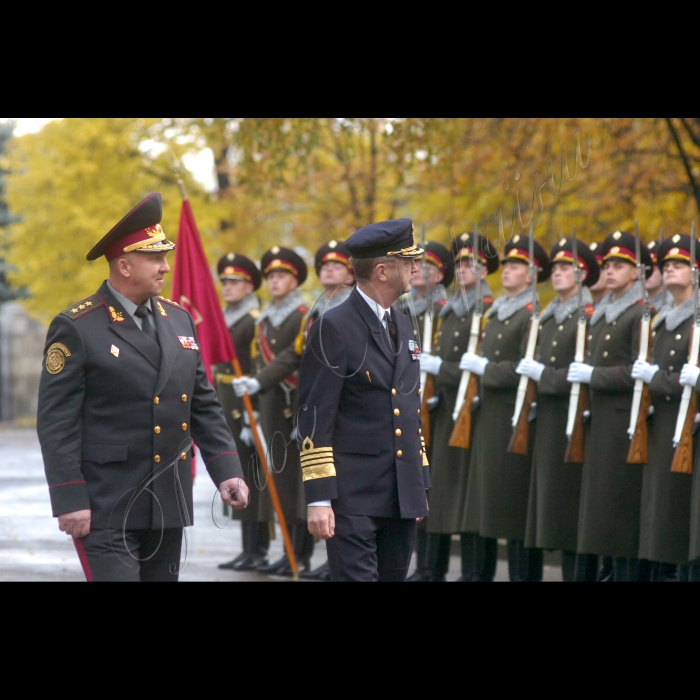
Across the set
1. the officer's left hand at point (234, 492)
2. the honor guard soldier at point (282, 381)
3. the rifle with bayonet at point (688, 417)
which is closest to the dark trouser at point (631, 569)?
the rifle with bayonet at point (688, 417)

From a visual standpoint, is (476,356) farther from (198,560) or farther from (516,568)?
(198,560)

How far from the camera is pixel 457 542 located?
10.5m

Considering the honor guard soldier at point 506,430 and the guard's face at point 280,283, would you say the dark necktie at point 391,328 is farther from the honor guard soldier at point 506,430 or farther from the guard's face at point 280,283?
the guard's face at point 280,283

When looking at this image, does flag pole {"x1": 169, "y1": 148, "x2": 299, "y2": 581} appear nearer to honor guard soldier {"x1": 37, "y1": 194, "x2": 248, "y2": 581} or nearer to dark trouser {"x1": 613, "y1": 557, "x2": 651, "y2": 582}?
dark trouser {"x1": 613, "y1": 557, "x2": 651, "y2": 582}

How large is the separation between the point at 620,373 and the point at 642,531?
927 millimetres

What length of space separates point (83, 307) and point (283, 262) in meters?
4.73

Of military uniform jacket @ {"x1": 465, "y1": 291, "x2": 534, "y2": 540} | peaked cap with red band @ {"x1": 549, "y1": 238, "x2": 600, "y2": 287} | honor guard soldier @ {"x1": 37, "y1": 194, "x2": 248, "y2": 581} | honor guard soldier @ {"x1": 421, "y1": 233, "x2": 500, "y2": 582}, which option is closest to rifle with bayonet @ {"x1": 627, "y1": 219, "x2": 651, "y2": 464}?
peaked cap with red band @ {"x1": 549, "y1": 238, "x2": 600, "y2": 287}

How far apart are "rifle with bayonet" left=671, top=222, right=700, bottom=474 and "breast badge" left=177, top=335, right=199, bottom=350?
3129 mm

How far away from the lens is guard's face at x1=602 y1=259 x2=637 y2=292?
25.6 ft

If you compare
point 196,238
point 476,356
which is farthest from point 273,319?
point 476,356

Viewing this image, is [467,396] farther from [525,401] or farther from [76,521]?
[76,521]

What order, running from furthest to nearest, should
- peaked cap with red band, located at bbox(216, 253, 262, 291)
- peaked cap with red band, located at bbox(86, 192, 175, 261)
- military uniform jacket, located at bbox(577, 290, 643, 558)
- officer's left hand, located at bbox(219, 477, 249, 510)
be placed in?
peaked cap with red band, located at bbox(216, 253, 262, 291) → military uniform jacket, located at bbox(577, 290, 643, 558) → officer's left hand, located at bbox(219, 477, 249, 510) → peaked cap with red band, located at bbox(86, 192, 175, 261)

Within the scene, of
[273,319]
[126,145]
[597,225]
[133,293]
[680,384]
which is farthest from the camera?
[126,145]

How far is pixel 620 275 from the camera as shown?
7.80 m
